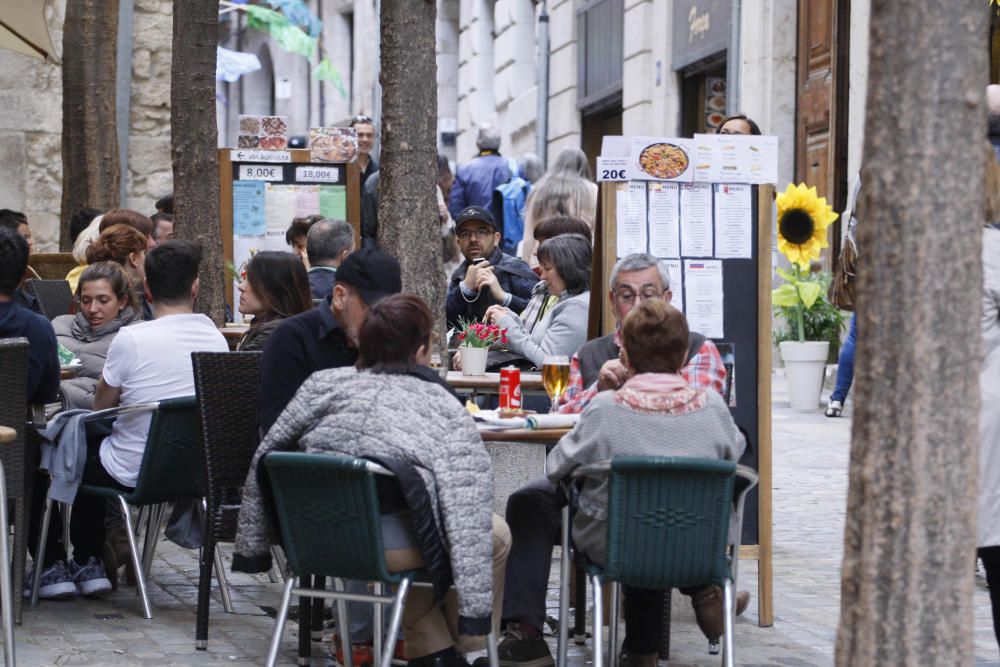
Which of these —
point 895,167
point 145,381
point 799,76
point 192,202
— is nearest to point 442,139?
point 799,76

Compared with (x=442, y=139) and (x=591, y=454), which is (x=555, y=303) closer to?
(x=591, y=454)

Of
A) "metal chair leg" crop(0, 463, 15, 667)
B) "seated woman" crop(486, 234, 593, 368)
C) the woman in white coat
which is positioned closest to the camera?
"metal chair leg" crop(0, 463, 15, 667)

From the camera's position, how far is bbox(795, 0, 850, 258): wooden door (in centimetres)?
1706

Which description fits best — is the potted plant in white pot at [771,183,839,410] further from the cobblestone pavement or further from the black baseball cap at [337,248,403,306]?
the black baseball cap at [337,248,403,306]

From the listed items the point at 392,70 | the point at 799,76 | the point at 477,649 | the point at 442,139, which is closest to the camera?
the point at 477,649

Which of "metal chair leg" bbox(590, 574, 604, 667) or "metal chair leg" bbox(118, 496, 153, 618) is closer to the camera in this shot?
"metal chair leg" bbox(590, 574, 604, 667)

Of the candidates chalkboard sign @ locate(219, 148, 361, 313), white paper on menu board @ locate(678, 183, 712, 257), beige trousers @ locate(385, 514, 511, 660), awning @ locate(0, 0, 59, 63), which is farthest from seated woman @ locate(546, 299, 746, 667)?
chalkboard sign @ locate(219, 148, 361, 313)

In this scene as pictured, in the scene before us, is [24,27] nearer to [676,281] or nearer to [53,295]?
[53,295]

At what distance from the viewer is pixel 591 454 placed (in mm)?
4867

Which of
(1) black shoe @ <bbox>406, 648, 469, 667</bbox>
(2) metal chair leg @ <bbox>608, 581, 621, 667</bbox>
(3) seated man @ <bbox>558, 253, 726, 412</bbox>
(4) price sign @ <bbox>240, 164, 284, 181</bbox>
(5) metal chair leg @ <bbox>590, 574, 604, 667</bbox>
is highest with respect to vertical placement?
(4) price sign @ <bbox>240, 164, 284, 181</bbox>

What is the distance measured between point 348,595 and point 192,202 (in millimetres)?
4532

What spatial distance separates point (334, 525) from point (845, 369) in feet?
29.0

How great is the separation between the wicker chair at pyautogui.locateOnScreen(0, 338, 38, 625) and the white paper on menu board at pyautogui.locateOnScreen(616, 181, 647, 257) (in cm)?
215

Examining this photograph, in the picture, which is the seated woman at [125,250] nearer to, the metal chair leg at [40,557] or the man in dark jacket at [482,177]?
the metal chair leg at [40,557]
